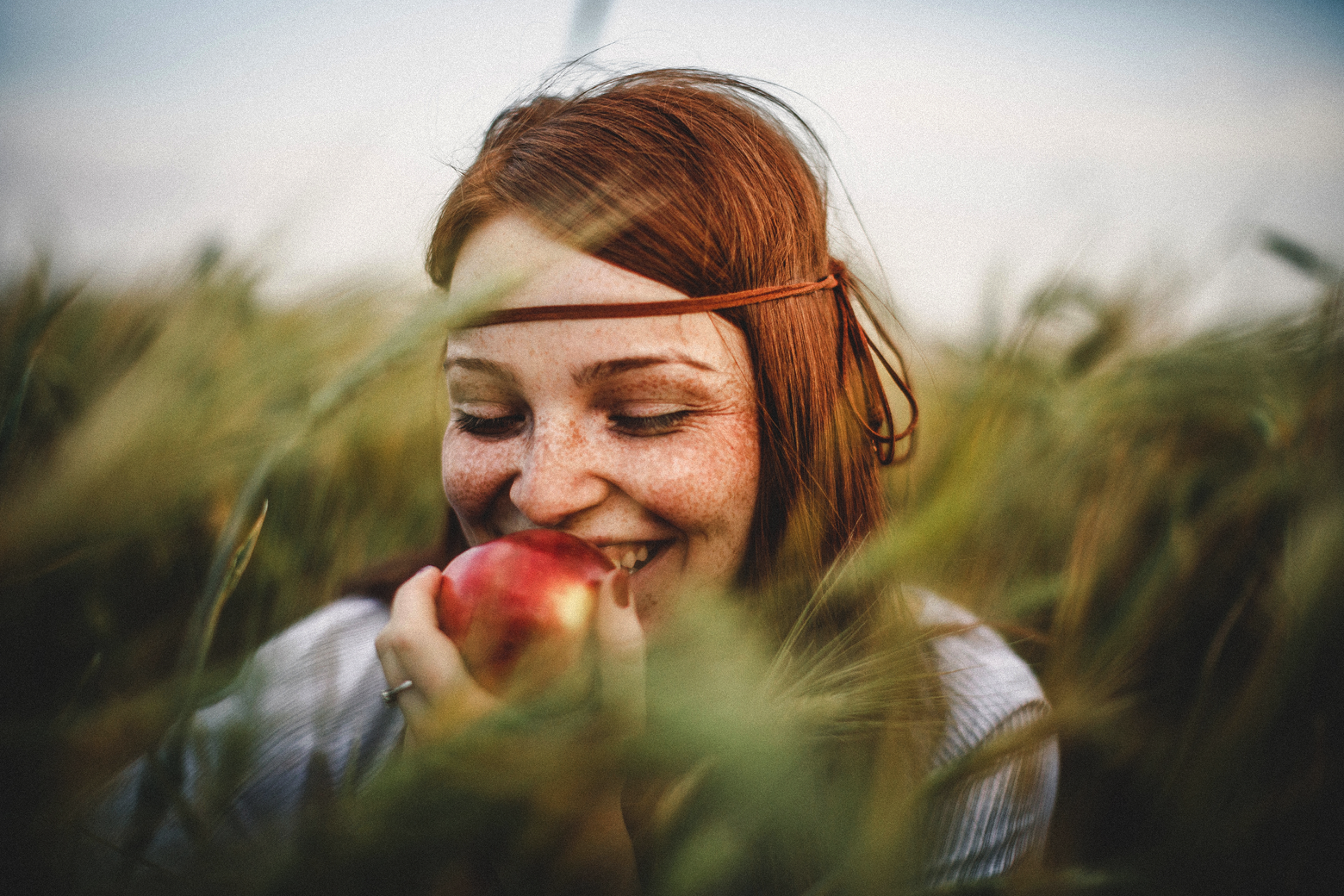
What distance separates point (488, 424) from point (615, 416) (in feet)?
0.80

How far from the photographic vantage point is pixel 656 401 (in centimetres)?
105

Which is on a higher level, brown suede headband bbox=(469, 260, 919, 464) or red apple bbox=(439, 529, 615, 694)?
brown suede headband bbox=(469, 260, 919, 464)

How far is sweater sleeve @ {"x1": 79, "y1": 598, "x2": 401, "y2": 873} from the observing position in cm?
45

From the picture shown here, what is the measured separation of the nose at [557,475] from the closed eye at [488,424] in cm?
9

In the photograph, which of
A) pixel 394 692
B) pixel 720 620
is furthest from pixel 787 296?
pixel 394 692

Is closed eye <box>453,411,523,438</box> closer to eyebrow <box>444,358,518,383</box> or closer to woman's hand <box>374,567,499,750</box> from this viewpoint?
eyebrow <box>444,358,518,383</box>

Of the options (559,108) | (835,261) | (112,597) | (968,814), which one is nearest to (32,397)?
(112,597)

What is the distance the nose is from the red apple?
1.6 inches

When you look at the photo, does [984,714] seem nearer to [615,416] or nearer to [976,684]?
[976,684]

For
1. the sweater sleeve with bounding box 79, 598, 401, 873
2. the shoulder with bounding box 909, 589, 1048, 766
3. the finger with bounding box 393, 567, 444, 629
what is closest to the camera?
the sweater sleeve with bounding box 79, 598, 401, 873

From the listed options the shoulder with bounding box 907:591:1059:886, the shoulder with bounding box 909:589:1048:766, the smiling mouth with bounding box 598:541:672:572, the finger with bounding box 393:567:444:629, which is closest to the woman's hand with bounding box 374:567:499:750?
the finger with bounding box 393:567:444:629

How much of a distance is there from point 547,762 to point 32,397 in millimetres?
711

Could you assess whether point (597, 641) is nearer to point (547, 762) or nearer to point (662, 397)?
point (662, 397)

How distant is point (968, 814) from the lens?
122cm
